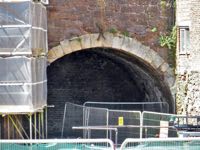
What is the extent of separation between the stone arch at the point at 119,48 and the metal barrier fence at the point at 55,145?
5309mm

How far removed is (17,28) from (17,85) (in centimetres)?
121

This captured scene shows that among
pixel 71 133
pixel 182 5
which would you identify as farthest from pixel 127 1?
pixel 71 133

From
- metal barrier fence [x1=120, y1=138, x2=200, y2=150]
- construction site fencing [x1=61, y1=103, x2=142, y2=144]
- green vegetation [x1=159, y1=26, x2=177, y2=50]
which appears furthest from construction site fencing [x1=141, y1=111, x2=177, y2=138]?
metal barrier fence [x1=120, y1=138, x2=200, y2=150]

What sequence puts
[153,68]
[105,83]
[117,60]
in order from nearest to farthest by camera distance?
[153,68]
[117,60]
[105,83]

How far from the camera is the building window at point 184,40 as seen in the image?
492 inches

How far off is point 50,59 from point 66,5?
1371mm

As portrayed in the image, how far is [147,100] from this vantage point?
52.9 feet

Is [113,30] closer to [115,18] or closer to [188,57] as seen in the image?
[115,18]

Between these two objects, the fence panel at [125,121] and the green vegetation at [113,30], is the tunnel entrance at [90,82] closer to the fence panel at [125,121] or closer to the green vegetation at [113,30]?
the green vegetation at [113,30]

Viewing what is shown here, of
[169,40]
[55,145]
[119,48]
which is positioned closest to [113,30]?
[119,48]

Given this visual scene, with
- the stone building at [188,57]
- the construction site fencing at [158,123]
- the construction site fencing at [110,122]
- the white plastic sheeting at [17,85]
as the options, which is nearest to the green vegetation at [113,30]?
the stone building at [188,57]

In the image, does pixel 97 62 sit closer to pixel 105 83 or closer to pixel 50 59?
pixel 105 83

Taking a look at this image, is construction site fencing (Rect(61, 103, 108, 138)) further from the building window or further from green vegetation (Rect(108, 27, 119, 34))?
the building window

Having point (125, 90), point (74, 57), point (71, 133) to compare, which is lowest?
point (71, 133)
